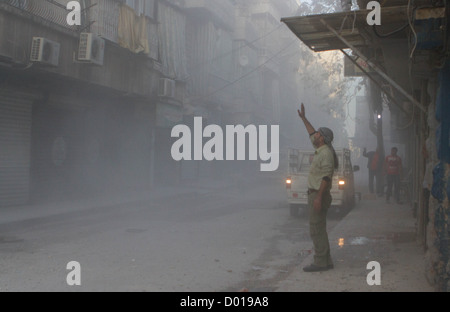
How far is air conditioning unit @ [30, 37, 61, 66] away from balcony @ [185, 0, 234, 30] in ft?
43.0

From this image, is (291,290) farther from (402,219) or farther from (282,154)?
(282,154)

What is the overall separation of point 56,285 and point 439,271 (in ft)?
14.0

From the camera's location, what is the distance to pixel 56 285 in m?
5.81

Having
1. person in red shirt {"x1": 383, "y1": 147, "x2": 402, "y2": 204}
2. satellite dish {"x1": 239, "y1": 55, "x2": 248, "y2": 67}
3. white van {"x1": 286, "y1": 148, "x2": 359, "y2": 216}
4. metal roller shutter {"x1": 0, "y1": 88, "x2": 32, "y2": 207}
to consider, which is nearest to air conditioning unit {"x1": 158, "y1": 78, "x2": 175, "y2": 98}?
metal roller shutter {"x1": 0, "y1": 88, "x2": 32, "y2": 207}

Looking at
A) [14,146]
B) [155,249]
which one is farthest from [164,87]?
[155,249]

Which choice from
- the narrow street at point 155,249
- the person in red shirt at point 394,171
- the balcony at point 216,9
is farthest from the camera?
the balcony at point 216,9

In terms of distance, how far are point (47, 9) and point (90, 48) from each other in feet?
5.12

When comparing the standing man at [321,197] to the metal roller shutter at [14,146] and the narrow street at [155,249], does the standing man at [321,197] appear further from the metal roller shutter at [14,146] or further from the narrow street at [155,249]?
the metal roller shutter at [14,146]

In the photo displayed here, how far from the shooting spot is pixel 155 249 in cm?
829

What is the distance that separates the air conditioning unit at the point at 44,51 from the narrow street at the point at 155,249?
162 inches

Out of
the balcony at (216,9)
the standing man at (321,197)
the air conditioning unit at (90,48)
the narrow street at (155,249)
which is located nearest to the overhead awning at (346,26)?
the standing man at (321,197)

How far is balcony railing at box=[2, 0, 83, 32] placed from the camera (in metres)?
12.9

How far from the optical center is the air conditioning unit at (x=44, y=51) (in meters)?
12.9

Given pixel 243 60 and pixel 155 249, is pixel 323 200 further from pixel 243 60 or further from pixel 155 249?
pixel 243 60
